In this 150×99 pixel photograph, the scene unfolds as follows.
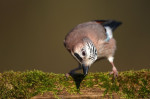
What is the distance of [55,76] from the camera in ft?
5.57

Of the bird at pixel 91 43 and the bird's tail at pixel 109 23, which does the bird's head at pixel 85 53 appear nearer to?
the bird at pixel 91 43

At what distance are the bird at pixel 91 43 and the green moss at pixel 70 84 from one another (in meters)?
0.69

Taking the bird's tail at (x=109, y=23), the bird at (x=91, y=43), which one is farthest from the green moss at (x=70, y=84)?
the bird's tail at (x=109, y=23)

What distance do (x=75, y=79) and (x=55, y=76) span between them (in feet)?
0.48

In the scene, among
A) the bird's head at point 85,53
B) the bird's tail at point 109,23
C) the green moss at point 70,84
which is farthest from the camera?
the bird's tail at point 109,23

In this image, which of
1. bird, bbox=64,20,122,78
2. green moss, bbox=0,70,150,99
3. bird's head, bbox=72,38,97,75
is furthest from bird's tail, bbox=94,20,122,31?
green moss, bbox=0,70,150,99

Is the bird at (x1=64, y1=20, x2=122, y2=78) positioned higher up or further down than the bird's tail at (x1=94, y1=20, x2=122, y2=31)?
further down

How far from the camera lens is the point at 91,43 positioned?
2.59 metres

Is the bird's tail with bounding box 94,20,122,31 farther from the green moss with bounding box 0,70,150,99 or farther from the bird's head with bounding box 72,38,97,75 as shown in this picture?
the green moss with bounding box 0,70,150,99

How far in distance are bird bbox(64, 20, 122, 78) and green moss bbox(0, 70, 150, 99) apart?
691 mm

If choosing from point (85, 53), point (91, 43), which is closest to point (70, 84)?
point (85, 53)

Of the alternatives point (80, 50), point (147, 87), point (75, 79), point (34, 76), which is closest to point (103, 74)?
point (75, 79)

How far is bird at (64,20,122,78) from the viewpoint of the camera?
2479mm

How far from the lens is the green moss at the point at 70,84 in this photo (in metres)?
1.60
